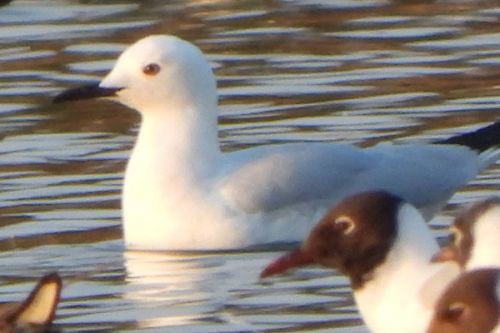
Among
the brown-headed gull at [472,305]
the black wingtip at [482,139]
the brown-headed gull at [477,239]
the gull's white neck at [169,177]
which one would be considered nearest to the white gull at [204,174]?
the gull's white neck at [169,177]

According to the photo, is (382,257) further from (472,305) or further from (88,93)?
(88,93)

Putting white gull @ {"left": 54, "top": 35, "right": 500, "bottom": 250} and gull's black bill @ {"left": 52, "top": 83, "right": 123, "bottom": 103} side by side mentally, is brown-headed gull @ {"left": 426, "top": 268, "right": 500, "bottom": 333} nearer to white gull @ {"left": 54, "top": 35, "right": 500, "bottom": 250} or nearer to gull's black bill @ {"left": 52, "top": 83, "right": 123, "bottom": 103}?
white gull @ {"left": 54, "top": 35, "right": 500, "bottom": 250}

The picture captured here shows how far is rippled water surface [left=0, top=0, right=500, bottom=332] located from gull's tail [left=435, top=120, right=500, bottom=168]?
0.67 feet

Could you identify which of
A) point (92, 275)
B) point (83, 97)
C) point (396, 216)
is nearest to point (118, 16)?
point (83, 97)

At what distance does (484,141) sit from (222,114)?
249 cm

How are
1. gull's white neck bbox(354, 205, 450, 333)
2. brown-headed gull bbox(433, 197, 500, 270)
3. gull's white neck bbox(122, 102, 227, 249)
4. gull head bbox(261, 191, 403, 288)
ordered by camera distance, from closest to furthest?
brown-headed gull bbox(433, 197, 500, 270), gull's white neck bbox(354, 205, 450, 333), gull head bbox(261, 191, 403, 288), gull's white neck bbox(122, 102, 227, 249)

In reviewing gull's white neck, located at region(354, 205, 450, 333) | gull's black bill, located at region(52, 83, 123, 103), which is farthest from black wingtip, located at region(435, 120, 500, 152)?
gull's white neck, located at region(354, 205, 450, 333)

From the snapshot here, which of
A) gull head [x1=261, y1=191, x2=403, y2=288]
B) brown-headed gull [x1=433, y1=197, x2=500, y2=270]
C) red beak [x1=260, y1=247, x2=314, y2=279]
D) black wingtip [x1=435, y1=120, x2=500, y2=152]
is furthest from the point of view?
black wingtip [x1=435, y1=120, x2=500, y2=152]

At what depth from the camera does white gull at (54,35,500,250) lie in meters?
12.5

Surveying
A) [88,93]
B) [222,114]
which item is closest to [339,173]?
[88,93]

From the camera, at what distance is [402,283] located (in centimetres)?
951

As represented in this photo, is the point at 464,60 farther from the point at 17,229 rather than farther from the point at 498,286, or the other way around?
the point at 498,286

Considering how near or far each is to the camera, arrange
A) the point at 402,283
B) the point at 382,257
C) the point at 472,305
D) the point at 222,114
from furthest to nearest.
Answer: the point at 222,114 → the point at 382,257 → the point at 402,283 → the point at 472,305

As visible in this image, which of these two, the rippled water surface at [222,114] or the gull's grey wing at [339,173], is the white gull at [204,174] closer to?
the gull's grey wing at [339,173]
